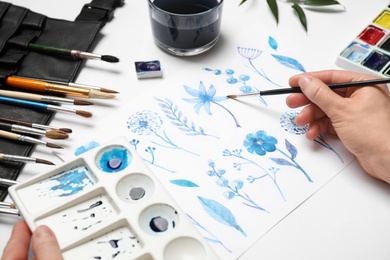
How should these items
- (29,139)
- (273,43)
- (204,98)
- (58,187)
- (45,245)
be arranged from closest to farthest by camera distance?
(45,245) < (58,187) < (29,139) < (204,98) < (273,43)

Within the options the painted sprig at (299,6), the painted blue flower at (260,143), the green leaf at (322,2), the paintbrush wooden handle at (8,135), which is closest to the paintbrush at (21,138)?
the paintbrush wooden handle at (8,135)

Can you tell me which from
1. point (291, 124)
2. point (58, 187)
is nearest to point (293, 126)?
point (291, 124)

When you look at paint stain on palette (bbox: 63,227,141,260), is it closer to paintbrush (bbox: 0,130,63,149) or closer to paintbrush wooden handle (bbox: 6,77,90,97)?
paintbrush (bbox: 0,130,63,149)

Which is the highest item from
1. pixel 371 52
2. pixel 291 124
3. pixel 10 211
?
pixel 371 52

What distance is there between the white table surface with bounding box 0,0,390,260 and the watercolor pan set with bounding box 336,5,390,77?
3 cm

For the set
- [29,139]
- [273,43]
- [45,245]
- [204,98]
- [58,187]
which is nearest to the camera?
[45,245]

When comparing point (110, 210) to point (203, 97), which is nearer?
point (110, 210)

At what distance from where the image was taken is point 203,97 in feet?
2.85

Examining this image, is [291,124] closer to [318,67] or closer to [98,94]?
[318,67]

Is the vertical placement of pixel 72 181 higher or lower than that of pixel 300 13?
lower

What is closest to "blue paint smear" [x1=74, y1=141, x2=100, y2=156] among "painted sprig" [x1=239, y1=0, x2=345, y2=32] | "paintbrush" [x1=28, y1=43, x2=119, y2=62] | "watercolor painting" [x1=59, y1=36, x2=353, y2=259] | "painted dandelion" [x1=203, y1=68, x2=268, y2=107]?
"watercolor painting" [x1=59, y1=36, x2=353, y2=259]

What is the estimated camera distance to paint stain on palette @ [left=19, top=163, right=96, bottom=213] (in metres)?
0.63

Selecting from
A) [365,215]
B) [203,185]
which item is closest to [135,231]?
[203,185]

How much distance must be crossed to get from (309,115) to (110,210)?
0.44 m
